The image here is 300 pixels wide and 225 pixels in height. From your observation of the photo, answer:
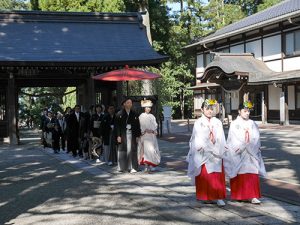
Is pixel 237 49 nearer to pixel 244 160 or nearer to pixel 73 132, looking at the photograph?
pixel 73 132

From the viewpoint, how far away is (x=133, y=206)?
6.10m

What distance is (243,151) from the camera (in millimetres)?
6277

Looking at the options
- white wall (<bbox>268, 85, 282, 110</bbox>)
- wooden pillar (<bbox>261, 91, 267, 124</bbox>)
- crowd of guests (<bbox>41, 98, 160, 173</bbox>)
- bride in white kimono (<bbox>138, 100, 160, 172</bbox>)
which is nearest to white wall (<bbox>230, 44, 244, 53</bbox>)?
wooden pillar (<bbox>261, 91, 267, 124</bbox>)

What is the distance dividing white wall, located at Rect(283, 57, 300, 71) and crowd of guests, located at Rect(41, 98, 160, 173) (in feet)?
47.6

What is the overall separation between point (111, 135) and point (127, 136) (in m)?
1.13

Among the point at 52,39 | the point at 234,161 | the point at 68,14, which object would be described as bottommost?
the point at 234,161

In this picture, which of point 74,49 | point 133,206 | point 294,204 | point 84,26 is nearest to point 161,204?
point 133,206

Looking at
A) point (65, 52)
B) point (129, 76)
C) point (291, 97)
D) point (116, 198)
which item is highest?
point (65, 52)

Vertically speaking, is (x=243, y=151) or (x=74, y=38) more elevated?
(x=74, y=38)

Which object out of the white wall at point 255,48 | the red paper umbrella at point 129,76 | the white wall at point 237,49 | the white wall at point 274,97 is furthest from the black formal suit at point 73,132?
the white wall at point 237,49

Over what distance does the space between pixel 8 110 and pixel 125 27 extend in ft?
21.5

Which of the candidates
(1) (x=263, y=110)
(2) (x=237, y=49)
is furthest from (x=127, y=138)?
(2) (x=237, y=49)

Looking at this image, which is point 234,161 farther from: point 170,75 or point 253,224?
point 170,75

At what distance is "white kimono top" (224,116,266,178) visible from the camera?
6176mm
